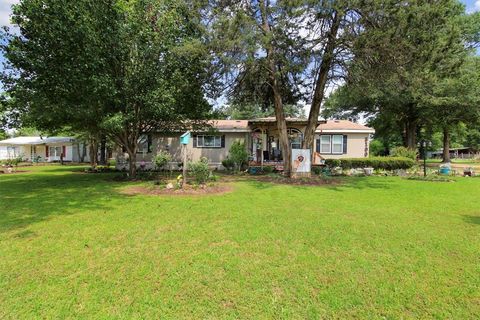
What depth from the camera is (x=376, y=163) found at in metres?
Result: 17.6

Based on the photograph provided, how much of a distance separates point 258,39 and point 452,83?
1963 cm

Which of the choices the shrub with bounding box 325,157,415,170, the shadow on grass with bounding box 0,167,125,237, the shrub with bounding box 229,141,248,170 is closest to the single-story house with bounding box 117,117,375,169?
the shrub with bounding box 229,141,248,170

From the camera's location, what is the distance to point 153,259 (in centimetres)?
416

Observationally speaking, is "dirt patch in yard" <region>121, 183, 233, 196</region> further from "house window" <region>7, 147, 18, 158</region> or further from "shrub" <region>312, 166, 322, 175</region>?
"house window" <region>7, 147, 18, 158</region>

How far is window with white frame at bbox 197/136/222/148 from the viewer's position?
19812mm

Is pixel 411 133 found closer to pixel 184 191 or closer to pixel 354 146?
pixel 354 146

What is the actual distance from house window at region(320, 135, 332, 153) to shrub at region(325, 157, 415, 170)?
316 centimetres

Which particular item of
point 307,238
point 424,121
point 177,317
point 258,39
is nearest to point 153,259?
point 177,317

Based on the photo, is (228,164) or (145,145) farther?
(145,145)

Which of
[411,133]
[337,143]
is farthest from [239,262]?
[411,133]

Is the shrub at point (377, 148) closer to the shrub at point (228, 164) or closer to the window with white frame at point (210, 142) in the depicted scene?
the window with white frame at point (210, 142)

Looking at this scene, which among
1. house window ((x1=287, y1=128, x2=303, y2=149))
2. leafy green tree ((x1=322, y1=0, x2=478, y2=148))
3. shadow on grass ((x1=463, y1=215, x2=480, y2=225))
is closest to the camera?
shadow on grass ((x1=463, y1=215, x2=480, y2=225))

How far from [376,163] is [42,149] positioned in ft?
126

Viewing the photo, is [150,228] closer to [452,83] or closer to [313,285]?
[313,285]
